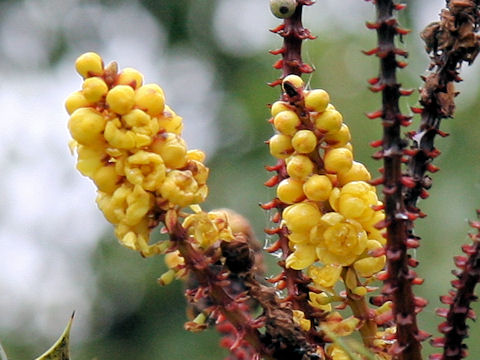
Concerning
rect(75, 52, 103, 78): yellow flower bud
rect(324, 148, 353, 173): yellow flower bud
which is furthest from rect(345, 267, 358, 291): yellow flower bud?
rect(75, 52, 103, 78): yellow flower bud

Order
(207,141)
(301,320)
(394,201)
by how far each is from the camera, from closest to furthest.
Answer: (394,201), (301,320), (207,141)

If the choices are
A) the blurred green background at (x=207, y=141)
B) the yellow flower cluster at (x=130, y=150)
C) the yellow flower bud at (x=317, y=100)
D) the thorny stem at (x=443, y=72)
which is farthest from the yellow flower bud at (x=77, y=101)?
the blurred green background at (x=207, y=141)

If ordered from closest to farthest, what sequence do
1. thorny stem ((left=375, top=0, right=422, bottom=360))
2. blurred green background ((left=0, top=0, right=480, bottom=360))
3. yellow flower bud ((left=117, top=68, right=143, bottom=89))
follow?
1. thorny stem ((left=375, top=0, right=422, bottom=360))
2. yellow flower bud ((left=117, top=68, right=143, bottom=89))
3. blurred green background ((left=0, top=0, right=480, bottom=360))

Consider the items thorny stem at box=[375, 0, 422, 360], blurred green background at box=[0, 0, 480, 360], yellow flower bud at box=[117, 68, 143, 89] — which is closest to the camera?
thorny stem at box=[375, 0, 422, 360]

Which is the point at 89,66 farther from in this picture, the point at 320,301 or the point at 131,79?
the point at 320,301

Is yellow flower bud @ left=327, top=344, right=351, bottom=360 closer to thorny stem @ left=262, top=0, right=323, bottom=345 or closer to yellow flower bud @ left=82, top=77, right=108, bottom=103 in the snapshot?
thorny stem @ left=262, top=0, right=323, bottom=345

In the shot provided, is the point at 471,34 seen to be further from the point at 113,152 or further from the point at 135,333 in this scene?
the point at 135,333

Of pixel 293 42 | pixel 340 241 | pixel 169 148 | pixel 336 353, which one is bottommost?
pixel 336 353

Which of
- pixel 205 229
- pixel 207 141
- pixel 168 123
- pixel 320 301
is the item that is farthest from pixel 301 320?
pixel 207 141
